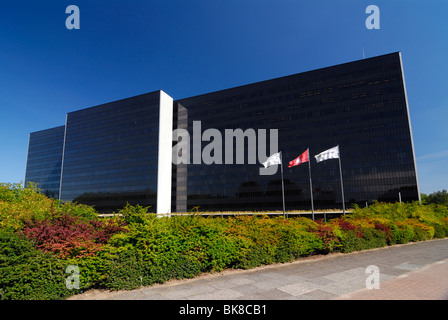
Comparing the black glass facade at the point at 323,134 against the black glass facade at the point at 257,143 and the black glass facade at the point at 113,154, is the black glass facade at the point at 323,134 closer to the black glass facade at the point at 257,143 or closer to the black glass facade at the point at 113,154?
the black glass facade at the point at 257,143

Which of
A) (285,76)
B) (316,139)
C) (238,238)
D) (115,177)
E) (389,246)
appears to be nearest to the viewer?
(238,238)

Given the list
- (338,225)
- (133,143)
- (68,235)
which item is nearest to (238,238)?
(68,235)

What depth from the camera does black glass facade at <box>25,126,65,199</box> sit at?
411 feet

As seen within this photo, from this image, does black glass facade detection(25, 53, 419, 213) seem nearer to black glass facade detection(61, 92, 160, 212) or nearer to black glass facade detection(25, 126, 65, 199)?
black glass facade detection(61, 92, 160, 212)

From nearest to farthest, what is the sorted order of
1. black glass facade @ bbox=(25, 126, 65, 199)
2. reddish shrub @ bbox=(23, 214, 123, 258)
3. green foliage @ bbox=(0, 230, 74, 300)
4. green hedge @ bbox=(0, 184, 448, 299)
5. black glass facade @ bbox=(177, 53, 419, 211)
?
green foliage @ bbox=(0, 230, 74, 300)
green hedge @ bbox=(0, 184, 448, 299)
reddish shrub @ bbox=(23, 214, 123, 258)
black glass facade @ bbox=(177, 53, 419, 211)
black glass facade @ bbox=(25, 126, 65, 199)

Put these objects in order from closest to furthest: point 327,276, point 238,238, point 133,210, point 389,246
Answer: point 327,276 → point 133,210 → point 238,238 → point 389,246

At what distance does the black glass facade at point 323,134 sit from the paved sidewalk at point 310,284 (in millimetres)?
66173

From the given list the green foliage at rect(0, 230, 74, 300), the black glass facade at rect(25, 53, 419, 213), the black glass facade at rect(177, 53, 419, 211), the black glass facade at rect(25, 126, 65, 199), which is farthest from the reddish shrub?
the black glass facade at rect(25, 126, 65, 199)

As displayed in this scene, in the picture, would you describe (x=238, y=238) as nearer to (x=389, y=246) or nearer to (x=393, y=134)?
(x=389, y=246)

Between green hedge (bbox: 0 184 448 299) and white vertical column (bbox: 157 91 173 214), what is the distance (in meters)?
72.6

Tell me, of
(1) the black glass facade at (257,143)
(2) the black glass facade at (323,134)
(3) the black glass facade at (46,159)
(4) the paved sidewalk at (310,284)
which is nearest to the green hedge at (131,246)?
(4) the paved sidewalk at (310,284)

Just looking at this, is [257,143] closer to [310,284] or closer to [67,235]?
[310,284]

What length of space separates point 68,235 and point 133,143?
89511 mm

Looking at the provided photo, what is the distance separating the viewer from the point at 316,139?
2990 inches
